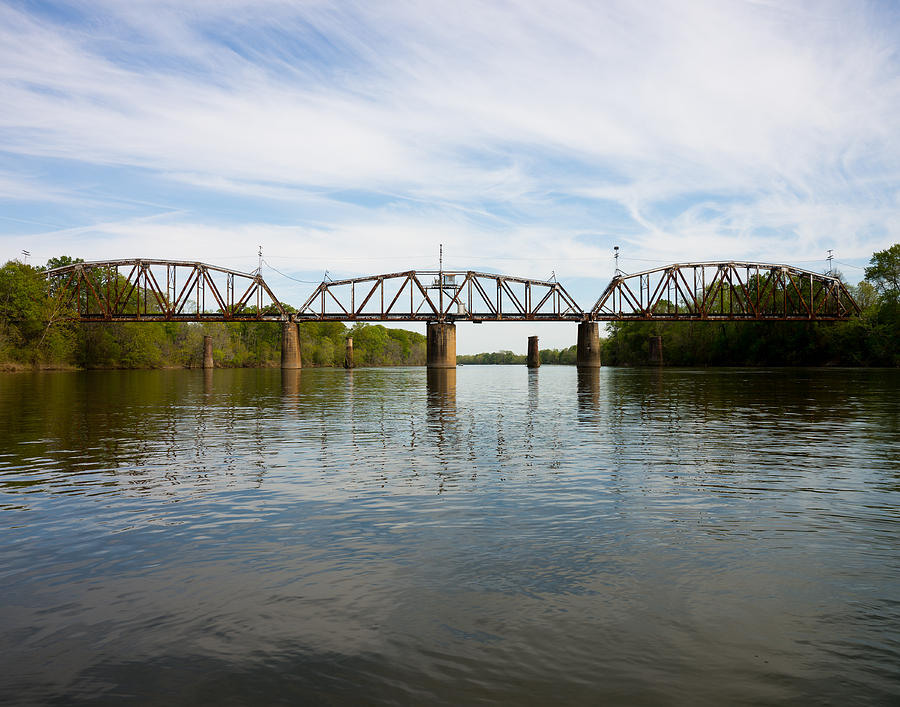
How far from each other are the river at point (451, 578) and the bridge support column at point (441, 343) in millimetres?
114408

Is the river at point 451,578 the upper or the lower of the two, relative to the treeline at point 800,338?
lower

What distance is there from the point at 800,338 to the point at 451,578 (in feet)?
495

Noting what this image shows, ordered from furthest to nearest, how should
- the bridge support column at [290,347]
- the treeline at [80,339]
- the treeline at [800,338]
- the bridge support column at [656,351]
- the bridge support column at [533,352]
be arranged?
the bridge support column at [533,352] → the bridge support column at [656,351] → the bridge support column at [290,347] → the treeline at [800,338] → the treeline at [80,339]

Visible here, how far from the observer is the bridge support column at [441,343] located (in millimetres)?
131750

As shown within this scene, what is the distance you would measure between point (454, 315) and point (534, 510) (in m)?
129

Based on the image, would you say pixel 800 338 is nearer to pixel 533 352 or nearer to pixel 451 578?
pixel 533 352

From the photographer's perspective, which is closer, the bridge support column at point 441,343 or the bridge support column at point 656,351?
the bridge support column at point 441,343

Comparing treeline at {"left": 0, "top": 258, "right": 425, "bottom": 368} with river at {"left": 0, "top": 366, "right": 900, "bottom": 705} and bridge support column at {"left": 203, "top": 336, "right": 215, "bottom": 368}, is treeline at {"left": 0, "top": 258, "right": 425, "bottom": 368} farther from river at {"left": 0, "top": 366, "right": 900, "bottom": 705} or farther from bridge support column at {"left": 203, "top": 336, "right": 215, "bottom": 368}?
river at {"left": 0, "top": 366, "right": 900, "bottom": 705}

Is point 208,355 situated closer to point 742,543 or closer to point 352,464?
point 352,464

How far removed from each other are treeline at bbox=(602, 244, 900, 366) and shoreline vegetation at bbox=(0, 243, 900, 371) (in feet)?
0.62

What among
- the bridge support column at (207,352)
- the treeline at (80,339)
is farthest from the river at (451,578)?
the bridge support column at (207,352)

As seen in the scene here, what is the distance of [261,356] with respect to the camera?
18762 centimetres

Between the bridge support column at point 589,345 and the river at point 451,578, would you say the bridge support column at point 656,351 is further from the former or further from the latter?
the river at point 451,578

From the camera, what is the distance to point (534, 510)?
10852 mm
